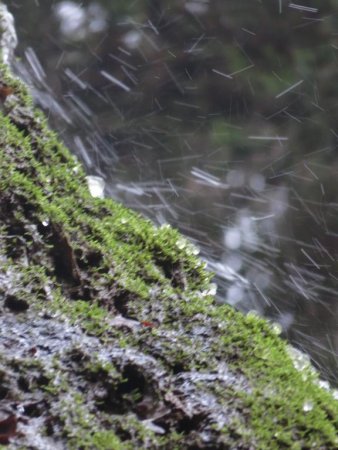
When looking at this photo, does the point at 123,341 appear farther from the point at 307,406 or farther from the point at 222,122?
the point at 222,122

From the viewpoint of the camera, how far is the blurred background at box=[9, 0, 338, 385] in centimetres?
363

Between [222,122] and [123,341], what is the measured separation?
278cm

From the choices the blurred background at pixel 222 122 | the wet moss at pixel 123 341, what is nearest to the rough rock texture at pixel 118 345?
the wet moss at pixel 123 341

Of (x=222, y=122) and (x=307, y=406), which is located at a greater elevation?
(x=307, y=406)

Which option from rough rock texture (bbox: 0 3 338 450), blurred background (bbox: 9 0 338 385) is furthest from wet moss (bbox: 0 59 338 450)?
blurred background (bbox: 9 0 338 385)

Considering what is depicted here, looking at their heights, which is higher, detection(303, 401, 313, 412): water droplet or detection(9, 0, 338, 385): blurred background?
detection(303, 401, 313, 412): water droplet

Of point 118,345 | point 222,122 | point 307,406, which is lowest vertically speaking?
point 222,122

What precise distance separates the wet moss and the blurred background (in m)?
2.24

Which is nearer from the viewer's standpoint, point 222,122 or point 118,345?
point 118,345

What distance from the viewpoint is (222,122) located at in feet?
12.2

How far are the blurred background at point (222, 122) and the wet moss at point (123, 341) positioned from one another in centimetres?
224

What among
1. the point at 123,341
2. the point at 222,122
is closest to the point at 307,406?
the point at 123,341

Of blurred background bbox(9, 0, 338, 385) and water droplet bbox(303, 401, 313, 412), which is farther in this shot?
blurred background bbox(9, 0, 338, 385)

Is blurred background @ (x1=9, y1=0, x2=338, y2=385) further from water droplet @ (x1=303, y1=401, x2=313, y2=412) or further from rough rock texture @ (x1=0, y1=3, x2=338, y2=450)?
water droplet @ (x1=303, y1=401, x2=313, y2=412)
